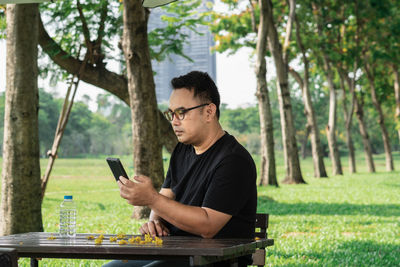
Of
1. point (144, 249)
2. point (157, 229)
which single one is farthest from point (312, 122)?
point (144, 249)

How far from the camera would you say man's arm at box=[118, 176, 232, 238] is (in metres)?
3.26

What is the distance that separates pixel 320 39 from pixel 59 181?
2149 cm

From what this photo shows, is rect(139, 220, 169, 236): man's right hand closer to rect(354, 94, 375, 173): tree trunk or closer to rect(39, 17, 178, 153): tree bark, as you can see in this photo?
rect(39, 17, 178, 153): tree bark

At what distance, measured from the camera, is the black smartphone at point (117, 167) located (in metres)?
3.32

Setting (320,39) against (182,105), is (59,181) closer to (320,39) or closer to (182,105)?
(320,39)

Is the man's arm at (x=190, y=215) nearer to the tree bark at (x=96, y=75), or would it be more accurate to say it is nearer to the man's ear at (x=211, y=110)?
the man's ear at (x=211, y=110)

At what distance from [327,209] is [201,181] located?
11.5 metres

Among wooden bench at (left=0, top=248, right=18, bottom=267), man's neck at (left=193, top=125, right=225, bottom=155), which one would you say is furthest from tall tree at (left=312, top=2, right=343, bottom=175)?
wooden bench at (left=0, top=248, right=18, bottom=267)

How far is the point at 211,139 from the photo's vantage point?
3799 millimetres

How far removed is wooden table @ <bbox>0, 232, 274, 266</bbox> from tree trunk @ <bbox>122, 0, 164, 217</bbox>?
26.5ft

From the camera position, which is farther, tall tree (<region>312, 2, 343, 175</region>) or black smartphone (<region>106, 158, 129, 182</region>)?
tall tree (<region>312, 2, 343, 175</region>)

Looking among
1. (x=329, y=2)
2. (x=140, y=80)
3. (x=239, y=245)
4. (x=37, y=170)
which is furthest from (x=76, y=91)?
(x=329, y=2)

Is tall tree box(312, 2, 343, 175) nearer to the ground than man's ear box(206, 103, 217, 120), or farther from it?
farther from it

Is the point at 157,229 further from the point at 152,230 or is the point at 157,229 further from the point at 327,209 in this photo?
the point at 327,209
